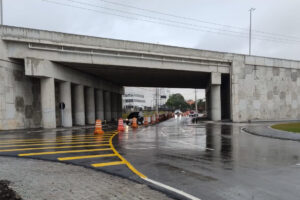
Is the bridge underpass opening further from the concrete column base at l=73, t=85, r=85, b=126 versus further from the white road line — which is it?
the white road line

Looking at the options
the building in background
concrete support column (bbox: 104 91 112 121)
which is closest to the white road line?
concrete support column (bbox: 104 91 112 121)

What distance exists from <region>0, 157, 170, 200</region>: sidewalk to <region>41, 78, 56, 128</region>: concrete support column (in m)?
16.7

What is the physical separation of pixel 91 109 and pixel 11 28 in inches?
611

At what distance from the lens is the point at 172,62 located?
29.0 meters

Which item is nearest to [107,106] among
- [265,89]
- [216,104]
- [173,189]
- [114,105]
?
[114,105]

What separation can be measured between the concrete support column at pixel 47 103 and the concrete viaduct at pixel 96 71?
94 mm

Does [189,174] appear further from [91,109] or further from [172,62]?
[91,109]

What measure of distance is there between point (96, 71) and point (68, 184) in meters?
26.3

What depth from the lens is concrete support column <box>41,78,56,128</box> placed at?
912 inches

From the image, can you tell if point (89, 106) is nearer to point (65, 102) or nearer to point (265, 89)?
point (65, 102)

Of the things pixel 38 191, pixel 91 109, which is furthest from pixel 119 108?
pixel 38 191

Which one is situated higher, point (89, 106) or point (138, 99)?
point (138, 99)

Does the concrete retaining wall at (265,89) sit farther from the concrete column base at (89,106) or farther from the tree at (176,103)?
the tree at (176,103)

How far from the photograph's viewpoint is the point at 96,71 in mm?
30547
